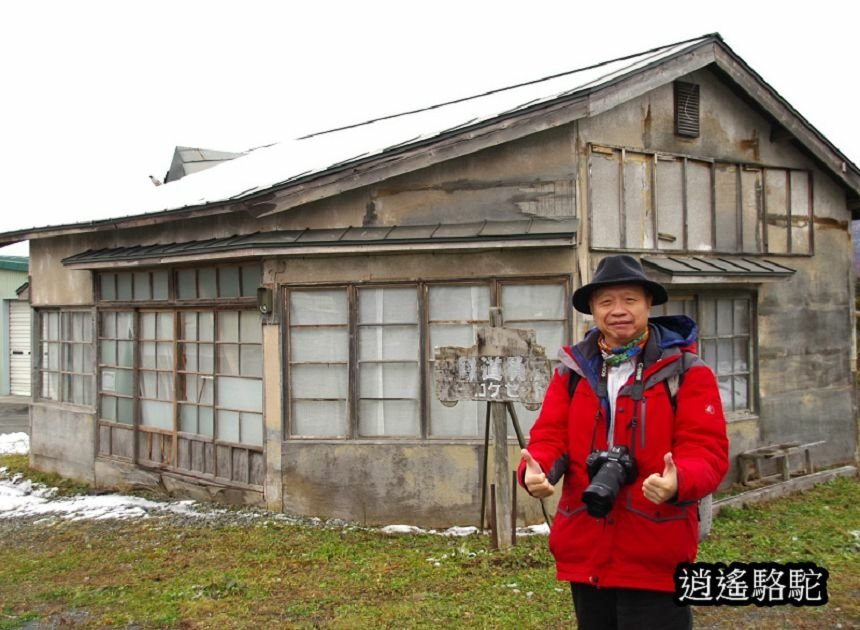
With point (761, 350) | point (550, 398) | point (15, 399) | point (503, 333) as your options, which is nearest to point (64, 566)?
point (503, 333)

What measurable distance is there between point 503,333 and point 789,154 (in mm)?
5765

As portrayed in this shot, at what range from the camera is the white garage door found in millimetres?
23781

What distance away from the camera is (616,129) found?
8.73 meters

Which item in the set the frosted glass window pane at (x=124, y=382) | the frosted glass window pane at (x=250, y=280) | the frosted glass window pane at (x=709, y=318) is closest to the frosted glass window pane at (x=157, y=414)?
the frosted glass window pane at (x=124, y=382)

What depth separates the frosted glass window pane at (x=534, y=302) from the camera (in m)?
8.18

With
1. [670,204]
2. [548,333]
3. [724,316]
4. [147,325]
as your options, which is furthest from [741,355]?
[147,325]

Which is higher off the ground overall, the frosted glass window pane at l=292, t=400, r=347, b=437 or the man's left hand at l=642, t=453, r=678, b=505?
the man's left hand at l=642, t=453, r=678, b=505

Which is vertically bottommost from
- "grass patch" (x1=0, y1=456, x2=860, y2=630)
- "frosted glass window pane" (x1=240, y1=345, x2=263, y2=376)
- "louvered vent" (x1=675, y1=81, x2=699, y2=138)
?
"grass patch" (x1=0, y1=456, x2=860, y2=630)

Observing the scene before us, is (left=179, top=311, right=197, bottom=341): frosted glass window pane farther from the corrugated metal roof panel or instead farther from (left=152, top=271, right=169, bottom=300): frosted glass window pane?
the corrugated metal roof panel

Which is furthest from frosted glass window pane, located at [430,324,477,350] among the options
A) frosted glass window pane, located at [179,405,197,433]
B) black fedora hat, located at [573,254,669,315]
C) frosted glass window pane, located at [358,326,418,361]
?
black fedora hat, located at [573,254,669,315]

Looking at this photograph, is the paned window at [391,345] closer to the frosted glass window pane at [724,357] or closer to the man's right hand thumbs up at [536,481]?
the frosted glass window pane at [724,357]

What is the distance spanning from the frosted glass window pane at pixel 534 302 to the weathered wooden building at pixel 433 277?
0.03m

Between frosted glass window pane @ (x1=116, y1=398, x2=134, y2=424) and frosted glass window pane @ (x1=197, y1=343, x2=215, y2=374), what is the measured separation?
4.95 feet

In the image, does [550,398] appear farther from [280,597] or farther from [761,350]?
[761,350]
